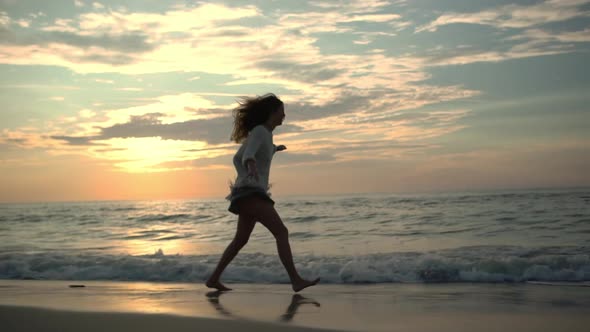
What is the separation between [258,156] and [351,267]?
8.15ft

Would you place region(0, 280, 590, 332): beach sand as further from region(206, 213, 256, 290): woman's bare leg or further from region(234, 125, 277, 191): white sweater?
region(234, 125, 277, 191): white sweater

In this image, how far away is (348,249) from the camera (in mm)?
9492

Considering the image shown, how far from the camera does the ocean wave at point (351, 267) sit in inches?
266

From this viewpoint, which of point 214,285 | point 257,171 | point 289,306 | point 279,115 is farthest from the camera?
point 214,285

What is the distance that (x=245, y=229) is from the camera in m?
5.40

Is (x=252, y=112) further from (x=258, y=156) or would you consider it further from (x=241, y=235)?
(x=241, y=235)

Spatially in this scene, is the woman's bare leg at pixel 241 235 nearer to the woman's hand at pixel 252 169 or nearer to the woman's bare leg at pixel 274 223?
the woman's bare leg at pixel 274 223

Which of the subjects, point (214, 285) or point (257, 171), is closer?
point (257, 171)

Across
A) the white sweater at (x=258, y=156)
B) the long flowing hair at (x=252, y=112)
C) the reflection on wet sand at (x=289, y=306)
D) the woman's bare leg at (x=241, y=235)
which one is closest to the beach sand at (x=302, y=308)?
the reflection on wet sand at (x=289, y=306)

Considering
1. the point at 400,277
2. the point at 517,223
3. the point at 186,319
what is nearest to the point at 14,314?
the point at 186,319

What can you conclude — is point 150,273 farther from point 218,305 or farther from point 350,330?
point 350,330

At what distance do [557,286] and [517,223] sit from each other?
7209 mm

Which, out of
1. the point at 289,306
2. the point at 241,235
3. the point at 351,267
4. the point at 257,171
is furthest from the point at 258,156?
the point at 351,267

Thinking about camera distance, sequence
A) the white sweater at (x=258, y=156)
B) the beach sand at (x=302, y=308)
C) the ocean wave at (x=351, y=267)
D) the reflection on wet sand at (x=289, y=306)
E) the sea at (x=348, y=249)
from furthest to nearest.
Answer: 1. the sea at (x=348, y=249)
2. the ocean wave at (x=351, y=267)
3. the white sweater at (x=258, y=156)
4. the reflection on wet sand at (x=289, y=306)
5. the beach sand at (x=302, y=308)
